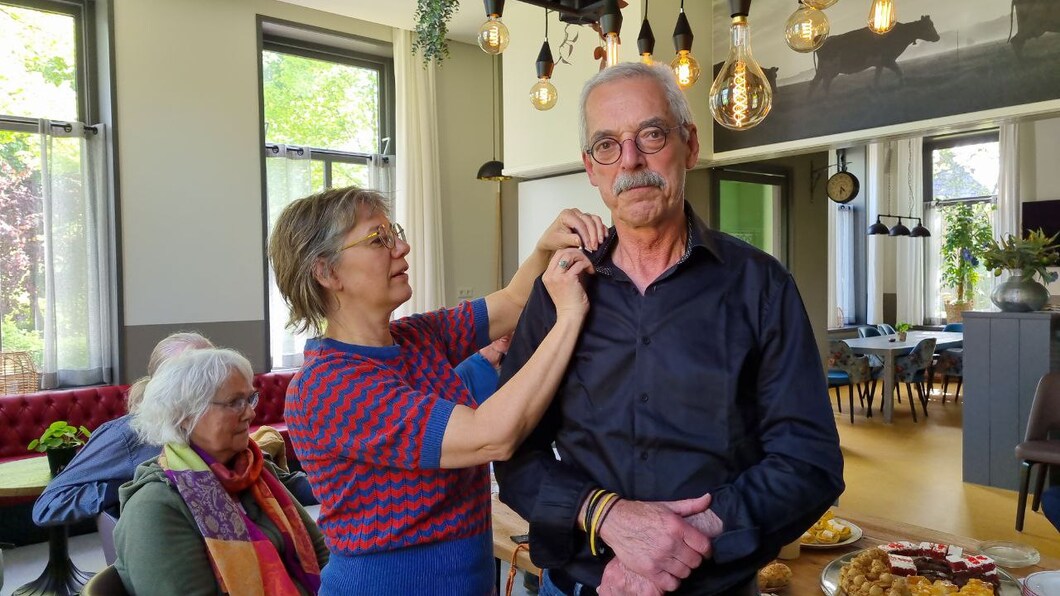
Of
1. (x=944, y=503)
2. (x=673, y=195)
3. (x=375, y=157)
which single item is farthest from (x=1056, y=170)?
(x=673, y=195)

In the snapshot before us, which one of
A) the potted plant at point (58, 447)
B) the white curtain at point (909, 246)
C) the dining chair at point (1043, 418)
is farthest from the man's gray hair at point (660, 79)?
the white curtain at point (909, 246)

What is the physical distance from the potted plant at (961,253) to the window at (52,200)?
11.4m

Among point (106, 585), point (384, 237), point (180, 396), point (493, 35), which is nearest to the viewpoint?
point (384, 237)

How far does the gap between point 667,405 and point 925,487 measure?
5.59 meters

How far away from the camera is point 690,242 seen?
1330 millimetres

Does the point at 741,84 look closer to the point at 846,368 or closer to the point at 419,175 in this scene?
the point at 419,175

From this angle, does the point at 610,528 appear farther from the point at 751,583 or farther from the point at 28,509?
the point at 28,509

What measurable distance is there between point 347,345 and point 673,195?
77cm

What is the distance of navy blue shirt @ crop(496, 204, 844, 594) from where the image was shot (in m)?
1.17

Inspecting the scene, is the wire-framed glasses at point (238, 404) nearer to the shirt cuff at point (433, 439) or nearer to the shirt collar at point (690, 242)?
the shirt cuff at point (433, 439)

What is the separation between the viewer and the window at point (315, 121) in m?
7.27

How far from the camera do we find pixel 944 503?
541cm

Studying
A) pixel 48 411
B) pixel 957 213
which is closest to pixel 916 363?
pixel 957 213

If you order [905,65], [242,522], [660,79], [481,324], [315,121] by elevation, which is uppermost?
[315,121]
